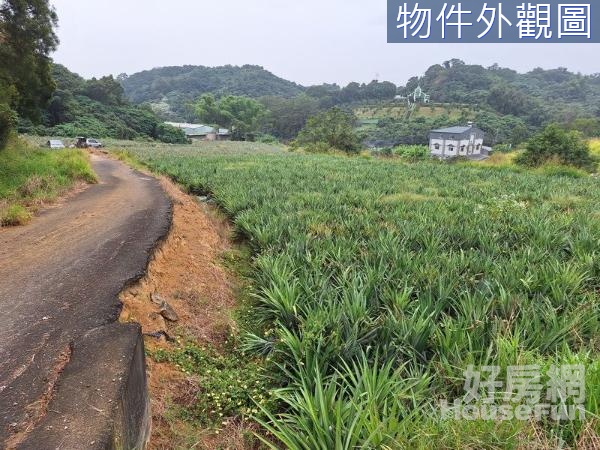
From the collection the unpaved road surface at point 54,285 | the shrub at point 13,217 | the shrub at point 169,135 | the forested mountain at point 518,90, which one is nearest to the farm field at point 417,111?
the forested mountain at point 518,90

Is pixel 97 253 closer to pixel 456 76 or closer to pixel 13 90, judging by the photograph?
pixel 13 90

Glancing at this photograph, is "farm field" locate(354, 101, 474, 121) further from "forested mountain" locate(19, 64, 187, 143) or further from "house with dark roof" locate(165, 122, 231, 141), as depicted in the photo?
"forested mountain" locate(19, 64, 187, 143)

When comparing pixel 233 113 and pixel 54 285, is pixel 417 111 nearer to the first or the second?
pixel 233 113

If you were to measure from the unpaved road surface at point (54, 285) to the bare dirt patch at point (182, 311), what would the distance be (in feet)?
0.77

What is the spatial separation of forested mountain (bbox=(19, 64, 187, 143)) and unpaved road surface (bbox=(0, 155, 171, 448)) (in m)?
45.5

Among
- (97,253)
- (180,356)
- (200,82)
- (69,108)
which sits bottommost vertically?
(180,356)

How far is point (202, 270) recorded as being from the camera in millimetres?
5543

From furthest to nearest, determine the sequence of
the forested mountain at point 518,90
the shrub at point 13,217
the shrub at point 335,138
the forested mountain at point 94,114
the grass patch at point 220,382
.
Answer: the forested mountain at point 518,90, the forested mountain at point 94,114, the shrub at point 335,138, the shrub at point 13,217, the grass patch at point 220,382

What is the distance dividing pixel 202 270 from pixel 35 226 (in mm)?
3220

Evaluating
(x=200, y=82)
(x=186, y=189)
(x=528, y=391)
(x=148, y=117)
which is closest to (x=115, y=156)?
(x=186, y=189)

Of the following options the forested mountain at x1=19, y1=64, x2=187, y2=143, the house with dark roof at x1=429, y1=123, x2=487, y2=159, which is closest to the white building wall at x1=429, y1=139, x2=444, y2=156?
the house with dark roof at x1=429, y1=123, x2=487, y2=159

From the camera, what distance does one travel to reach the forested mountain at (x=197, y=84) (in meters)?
128

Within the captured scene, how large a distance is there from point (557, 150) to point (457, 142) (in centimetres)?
3277

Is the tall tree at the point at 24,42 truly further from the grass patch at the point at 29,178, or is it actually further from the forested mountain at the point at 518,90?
the forested mountain at the point at 518,90
